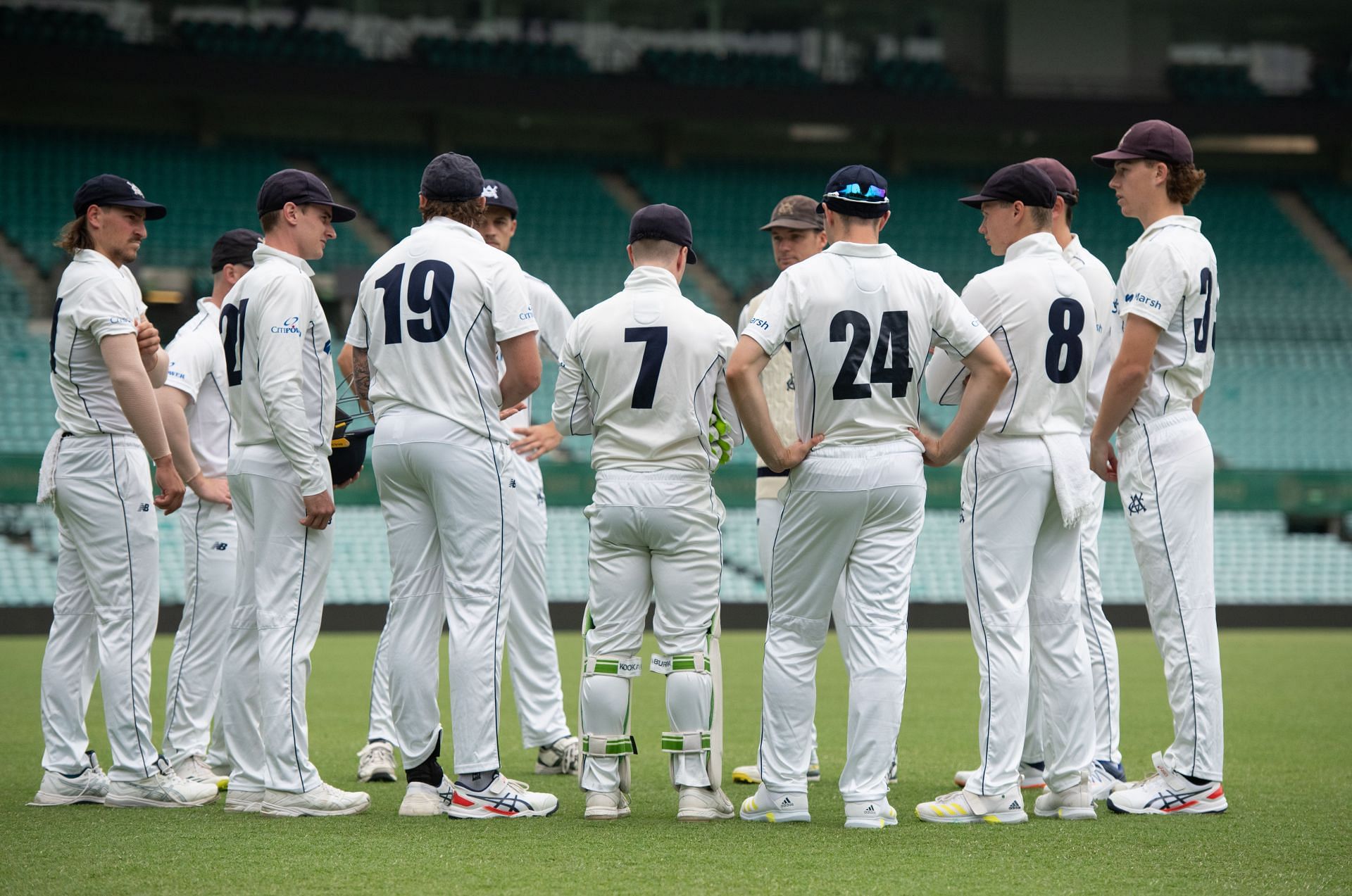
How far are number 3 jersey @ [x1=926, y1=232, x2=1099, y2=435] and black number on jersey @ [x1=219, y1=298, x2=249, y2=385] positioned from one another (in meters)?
2.79

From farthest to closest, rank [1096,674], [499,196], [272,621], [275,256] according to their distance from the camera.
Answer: [499,196]
[1096,674]
[275,256]
[272,621]

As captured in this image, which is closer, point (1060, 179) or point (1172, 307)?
point (1172, 307)

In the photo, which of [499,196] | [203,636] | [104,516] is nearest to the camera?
[104,516]

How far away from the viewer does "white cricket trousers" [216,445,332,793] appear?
5125 millimetres

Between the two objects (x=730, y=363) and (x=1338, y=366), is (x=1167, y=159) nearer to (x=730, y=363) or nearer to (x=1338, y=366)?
(x=730, y=363)

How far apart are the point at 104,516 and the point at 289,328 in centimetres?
114

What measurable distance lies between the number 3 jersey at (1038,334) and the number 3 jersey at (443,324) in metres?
1.81

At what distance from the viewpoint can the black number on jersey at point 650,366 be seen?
512cm

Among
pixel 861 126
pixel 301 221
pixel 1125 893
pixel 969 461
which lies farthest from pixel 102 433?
pixel 861 126

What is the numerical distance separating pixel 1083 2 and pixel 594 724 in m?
24.9

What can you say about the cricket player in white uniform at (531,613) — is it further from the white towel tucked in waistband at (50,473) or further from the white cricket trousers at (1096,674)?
the white cricket trousers at (1096,674)

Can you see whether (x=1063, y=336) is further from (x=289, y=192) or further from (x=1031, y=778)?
(x=289, y=192)

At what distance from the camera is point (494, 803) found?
5.11 m

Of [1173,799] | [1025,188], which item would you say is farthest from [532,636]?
[1025,188]
